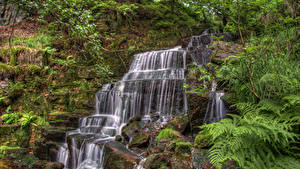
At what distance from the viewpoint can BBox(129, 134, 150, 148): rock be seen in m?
4.78

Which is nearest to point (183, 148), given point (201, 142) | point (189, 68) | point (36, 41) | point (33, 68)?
point (201, 142)

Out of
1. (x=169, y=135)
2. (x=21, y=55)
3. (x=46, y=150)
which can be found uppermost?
(x=21, y=55)

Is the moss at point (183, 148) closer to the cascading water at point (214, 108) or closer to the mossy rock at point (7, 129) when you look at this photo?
the cascading water at point (214, 108)

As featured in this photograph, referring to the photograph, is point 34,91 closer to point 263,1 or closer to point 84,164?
point 84,164

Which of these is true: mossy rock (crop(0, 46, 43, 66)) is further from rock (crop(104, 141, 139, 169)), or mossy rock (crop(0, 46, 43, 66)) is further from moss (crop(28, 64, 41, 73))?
rock (crop(104, 141, 139, 169))

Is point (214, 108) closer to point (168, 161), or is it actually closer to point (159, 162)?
point (168, 161)

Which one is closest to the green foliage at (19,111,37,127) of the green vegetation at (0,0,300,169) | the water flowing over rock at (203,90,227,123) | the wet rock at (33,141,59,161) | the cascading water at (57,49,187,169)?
the green vegetation at (0,0,300,169)

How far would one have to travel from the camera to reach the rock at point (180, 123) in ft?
15.8

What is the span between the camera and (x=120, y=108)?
6.84m

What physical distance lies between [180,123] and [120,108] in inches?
116

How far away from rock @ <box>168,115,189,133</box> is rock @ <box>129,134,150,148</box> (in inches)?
32.5

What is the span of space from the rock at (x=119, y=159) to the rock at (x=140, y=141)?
0.42 m

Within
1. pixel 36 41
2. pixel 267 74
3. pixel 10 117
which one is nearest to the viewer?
pixel 267 74

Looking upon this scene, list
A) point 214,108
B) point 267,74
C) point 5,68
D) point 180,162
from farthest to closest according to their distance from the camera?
point 5,68 < point 214,108 < point 180,162 < point 267,74
